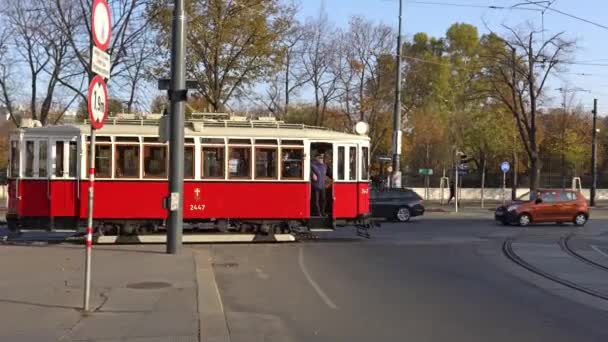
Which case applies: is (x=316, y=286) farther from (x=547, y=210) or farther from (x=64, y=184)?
(x=547, y=210)

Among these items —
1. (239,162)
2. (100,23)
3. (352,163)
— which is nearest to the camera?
(100,23)

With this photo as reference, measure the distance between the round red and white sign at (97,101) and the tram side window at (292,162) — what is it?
8.78 metres

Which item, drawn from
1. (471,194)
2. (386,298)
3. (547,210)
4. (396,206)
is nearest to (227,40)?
(396,206)

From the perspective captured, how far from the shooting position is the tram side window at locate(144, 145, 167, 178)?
1633 cm

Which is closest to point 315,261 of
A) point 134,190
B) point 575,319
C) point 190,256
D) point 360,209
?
point 190,256

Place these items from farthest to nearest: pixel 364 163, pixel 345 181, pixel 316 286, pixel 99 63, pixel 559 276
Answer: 1. pixel 364 163
2. pixel 345 181
3. pixel 559 276
4. pixel 316 286
5. pixel 99 63

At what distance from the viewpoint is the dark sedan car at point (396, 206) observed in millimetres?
27859

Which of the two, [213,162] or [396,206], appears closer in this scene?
[213,162]

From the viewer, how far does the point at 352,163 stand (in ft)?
57.3

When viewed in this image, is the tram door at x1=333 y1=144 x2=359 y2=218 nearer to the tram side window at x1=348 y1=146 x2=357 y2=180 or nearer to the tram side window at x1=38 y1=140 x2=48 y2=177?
the tram side window at x1=348 y1=146 x2=357 y2=180

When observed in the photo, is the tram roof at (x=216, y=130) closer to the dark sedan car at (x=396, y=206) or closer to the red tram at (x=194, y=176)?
the red tram at (x=194, y=176)

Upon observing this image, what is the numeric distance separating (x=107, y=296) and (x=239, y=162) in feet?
26.2

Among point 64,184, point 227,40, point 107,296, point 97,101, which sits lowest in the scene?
point 107,296

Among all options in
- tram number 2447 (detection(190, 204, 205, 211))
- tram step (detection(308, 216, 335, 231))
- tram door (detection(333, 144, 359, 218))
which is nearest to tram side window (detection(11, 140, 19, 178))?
tram number 2447 (detection(190, 204, 205, 211))
